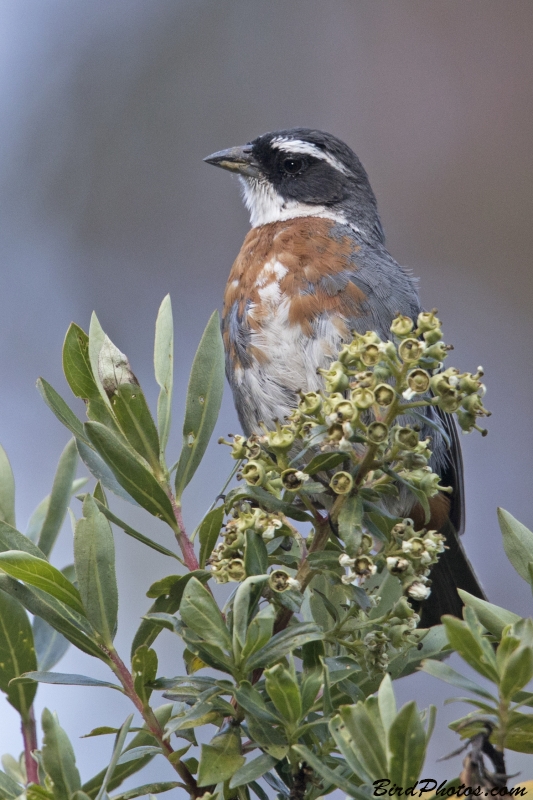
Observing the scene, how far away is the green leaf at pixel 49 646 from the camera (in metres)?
1.62

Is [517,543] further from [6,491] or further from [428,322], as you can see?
[6,491]

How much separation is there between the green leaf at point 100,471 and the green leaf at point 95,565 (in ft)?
0.57

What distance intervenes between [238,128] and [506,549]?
20.7 feet

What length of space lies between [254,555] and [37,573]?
301 mm

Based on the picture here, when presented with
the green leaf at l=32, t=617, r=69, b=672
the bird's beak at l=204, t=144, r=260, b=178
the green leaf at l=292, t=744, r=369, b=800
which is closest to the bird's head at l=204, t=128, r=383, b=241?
the bird's beak at l=204, t=144, r=260, b=178

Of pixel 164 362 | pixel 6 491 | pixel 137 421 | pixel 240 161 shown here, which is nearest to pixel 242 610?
pixel 137 421

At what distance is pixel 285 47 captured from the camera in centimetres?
729

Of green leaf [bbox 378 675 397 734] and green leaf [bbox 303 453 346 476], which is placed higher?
green leaf [bbox 303 453 346 476]

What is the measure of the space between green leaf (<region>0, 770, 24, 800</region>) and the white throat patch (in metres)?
2.80

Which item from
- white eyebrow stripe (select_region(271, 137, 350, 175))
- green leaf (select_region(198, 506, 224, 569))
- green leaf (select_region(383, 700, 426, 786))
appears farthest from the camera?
white eyebrow stripe (select_region(271, 137, 350, 175))

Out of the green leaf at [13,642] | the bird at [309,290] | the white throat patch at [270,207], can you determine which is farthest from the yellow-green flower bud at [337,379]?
the white throat patch at [270,207]

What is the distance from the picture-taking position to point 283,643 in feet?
3.67

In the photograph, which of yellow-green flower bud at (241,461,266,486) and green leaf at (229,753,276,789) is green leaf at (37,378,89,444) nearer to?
yellow-green flower bud at (241,461,266,486)

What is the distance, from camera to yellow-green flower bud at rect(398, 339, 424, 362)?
3.71ft
